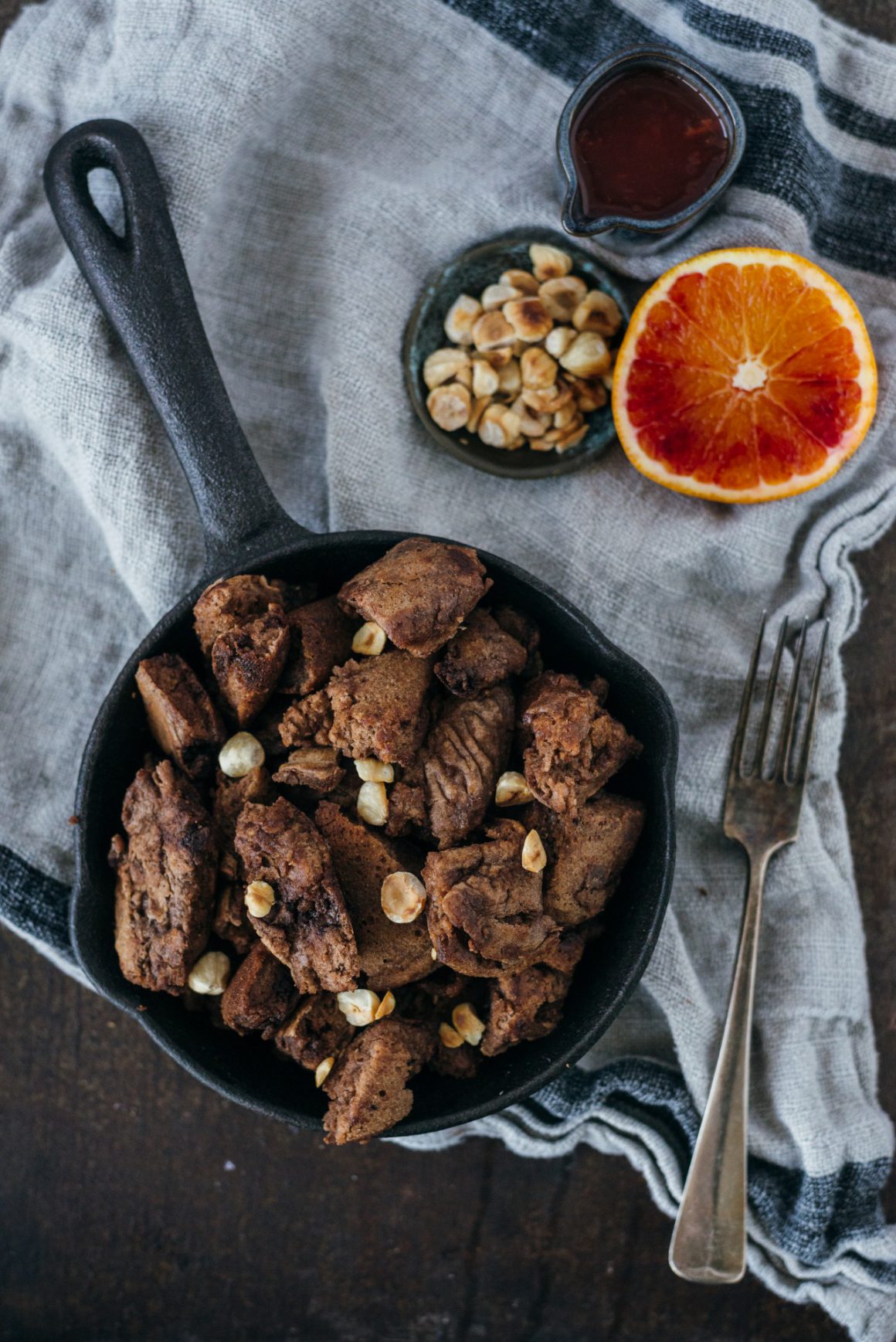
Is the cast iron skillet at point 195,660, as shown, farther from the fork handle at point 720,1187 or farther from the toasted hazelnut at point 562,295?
the toasted hazelnut at point 562,295

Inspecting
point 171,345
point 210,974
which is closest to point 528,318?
point 171,345

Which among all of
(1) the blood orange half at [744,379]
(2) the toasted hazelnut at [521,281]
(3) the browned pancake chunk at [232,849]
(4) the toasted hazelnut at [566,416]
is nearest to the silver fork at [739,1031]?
(1) the blood orange half at [744,379]

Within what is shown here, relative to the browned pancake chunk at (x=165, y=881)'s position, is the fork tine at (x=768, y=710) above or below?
above

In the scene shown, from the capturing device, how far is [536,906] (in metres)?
1.81

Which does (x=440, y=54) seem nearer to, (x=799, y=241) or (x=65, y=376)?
(x=799, y=241)

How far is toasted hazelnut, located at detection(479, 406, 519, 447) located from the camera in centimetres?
247

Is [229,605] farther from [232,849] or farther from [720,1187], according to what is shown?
[720,1187]

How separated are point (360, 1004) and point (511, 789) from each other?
48cm

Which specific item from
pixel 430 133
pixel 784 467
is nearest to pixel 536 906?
pixel 784 467

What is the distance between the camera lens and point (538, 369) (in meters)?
2.46

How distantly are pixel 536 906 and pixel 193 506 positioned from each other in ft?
4.17

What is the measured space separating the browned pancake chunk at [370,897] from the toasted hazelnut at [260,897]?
0.44ft

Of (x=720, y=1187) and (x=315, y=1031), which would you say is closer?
(x=315, y=1031)

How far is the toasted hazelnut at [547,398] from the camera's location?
246cm
